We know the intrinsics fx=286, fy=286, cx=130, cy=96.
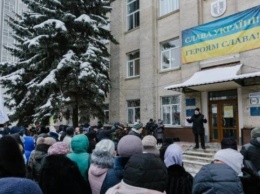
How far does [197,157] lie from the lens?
11648 mm

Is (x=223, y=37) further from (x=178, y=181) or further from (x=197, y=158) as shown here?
(x=178, y=181)

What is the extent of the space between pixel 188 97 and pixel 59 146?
39.5ft

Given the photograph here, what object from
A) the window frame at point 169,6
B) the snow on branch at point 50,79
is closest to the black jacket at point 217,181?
the snow on branch at point 50,79

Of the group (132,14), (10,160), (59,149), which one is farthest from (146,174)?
(132,14)

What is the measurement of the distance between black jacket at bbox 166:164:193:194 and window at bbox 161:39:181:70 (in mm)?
13416

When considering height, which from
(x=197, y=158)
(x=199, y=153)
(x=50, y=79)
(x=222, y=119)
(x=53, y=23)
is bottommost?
(x=197, y=158)

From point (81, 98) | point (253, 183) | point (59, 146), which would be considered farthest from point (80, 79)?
point (253, 183)

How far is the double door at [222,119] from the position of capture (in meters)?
13.2

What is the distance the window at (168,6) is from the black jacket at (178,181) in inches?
578

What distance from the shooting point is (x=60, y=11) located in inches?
Answer: 635

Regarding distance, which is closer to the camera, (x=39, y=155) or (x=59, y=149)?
(x=59, y=149)

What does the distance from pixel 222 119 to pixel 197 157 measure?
3036 mm

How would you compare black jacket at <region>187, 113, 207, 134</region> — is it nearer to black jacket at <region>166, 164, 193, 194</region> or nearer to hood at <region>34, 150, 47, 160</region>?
hood at <region>34, 150, 47, 160</region>

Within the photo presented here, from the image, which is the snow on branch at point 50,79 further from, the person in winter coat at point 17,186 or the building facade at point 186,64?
the person in winter coat at point 17,186
